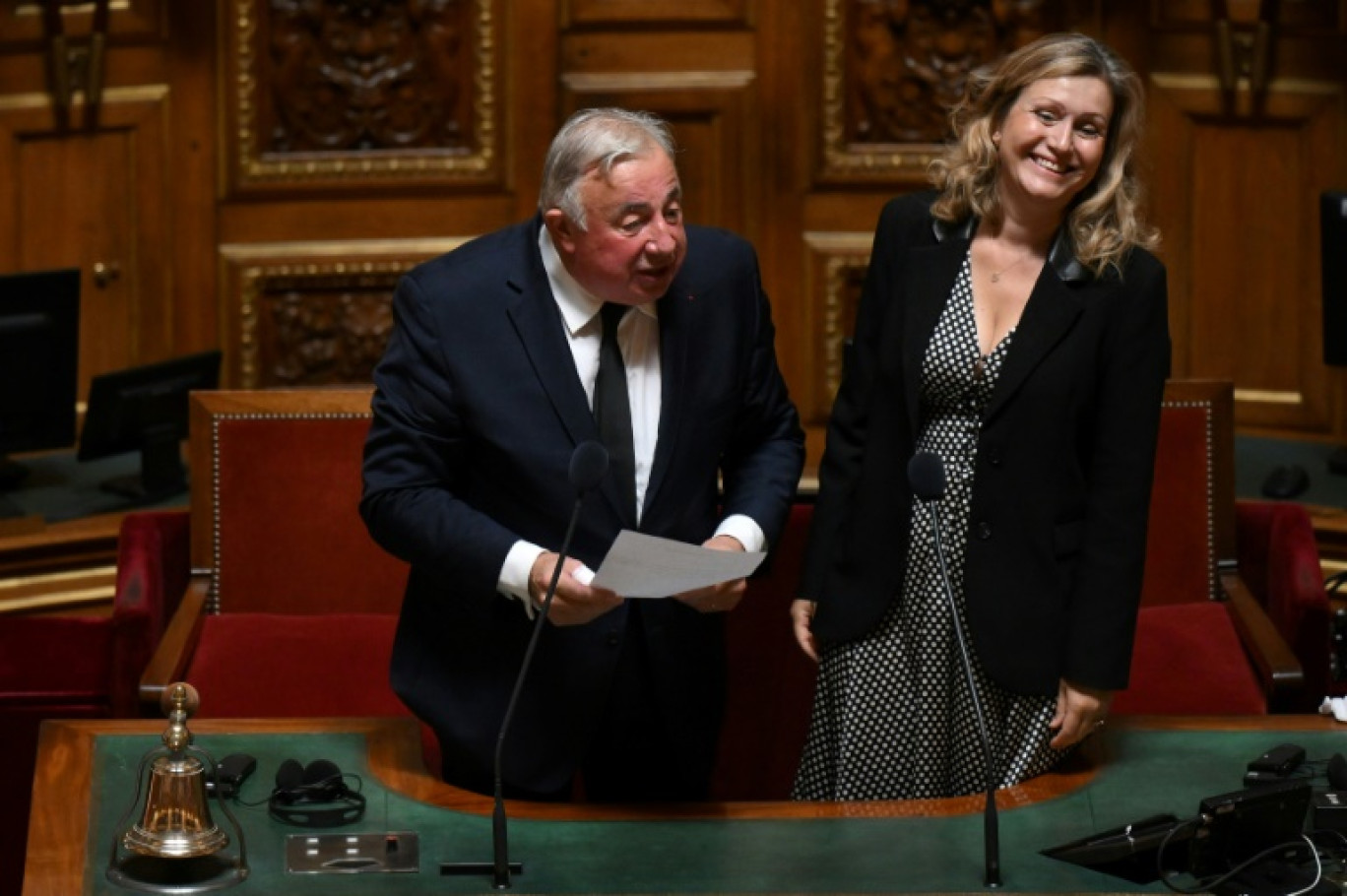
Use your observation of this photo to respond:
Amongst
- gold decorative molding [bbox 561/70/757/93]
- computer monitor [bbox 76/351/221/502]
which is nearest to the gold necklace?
computer monitor [bbox 76/351/221/502]

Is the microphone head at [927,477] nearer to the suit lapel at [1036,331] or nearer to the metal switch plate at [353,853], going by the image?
the suit lapel at [1036,331]

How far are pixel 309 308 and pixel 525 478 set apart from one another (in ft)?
10.2

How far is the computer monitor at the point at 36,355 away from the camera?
4.78 metres

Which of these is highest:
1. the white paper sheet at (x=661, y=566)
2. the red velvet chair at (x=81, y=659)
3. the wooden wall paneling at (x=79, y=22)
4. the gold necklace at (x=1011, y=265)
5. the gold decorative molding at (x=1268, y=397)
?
the wooden wall paneling at (x=79, y=22)

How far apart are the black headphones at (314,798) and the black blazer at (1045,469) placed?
69 cm

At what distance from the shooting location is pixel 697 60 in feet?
18.9

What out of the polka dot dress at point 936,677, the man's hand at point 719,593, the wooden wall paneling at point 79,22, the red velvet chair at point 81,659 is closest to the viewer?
the man's hand at point 719,593

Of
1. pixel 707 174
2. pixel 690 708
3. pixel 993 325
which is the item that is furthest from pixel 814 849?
pixel 707 174

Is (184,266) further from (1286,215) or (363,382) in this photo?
(1286,215)

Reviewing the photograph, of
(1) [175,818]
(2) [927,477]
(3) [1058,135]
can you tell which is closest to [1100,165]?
(3) [1058,135]

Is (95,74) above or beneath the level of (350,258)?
above

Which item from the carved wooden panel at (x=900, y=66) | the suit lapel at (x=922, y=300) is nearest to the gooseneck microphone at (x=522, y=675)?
the suit lapel at (x=922, y=300)

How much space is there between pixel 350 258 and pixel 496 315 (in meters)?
2.99

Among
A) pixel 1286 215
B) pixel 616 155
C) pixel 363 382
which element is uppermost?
pixel 616 155
